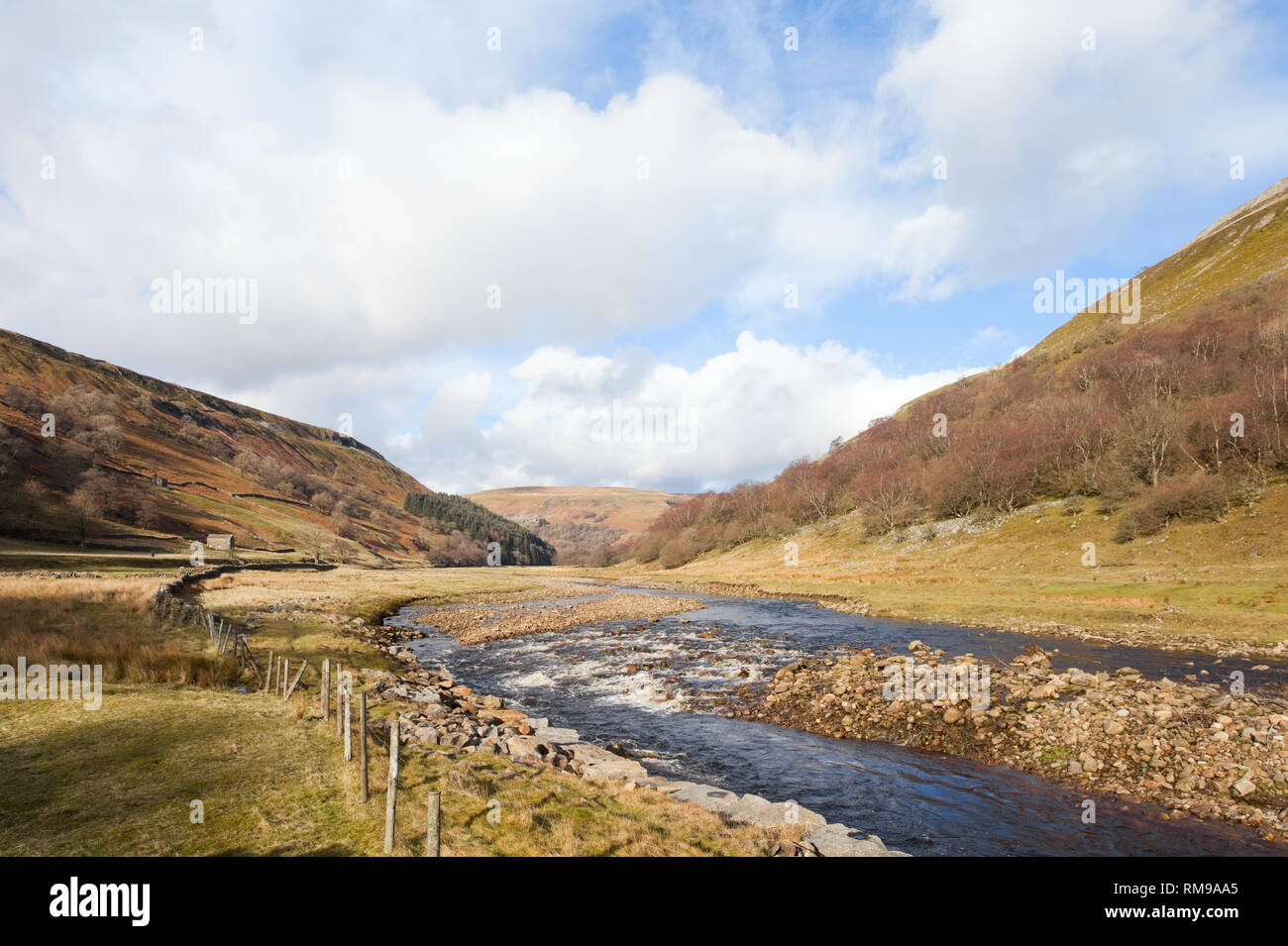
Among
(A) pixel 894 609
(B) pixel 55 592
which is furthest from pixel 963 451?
(B) pixel 55 592

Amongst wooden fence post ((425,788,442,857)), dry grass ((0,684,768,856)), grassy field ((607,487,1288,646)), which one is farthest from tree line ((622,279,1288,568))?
wooden fence post ((425,788,442,857))

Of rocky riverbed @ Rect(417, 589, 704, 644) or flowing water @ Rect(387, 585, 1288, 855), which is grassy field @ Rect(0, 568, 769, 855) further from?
rocky riverbed @ Rect(417, 589, 704, 644)

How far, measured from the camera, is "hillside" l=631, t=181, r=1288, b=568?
5800cm

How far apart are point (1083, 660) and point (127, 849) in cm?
3346

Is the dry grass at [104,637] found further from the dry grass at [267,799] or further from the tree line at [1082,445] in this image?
the tree line at [1082,445]

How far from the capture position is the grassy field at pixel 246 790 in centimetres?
1032

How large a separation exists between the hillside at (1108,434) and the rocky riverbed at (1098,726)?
150 ft

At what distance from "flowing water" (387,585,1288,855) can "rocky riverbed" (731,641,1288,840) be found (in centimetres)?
87

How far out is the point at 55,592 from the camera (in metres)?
35.0

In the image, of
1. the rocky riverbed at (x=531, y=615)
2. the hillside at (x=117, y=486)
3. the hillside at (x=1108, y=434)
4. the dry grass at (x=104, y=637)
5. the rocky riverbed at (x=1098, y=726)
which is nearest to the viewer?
the rocky riverbed at (x=1098, y=726)

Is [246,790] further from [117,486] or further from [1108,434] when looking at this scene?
[117,486]

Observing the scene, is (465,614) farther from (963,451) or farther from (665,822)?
(963,451)

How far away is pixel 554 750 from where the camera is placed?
1789 centimetres

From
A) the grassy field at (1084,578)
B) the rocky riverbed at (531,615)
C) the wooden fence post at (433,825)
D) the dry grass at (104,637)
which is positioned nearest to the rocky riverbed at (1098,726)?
the grassy field at (1084,578)
